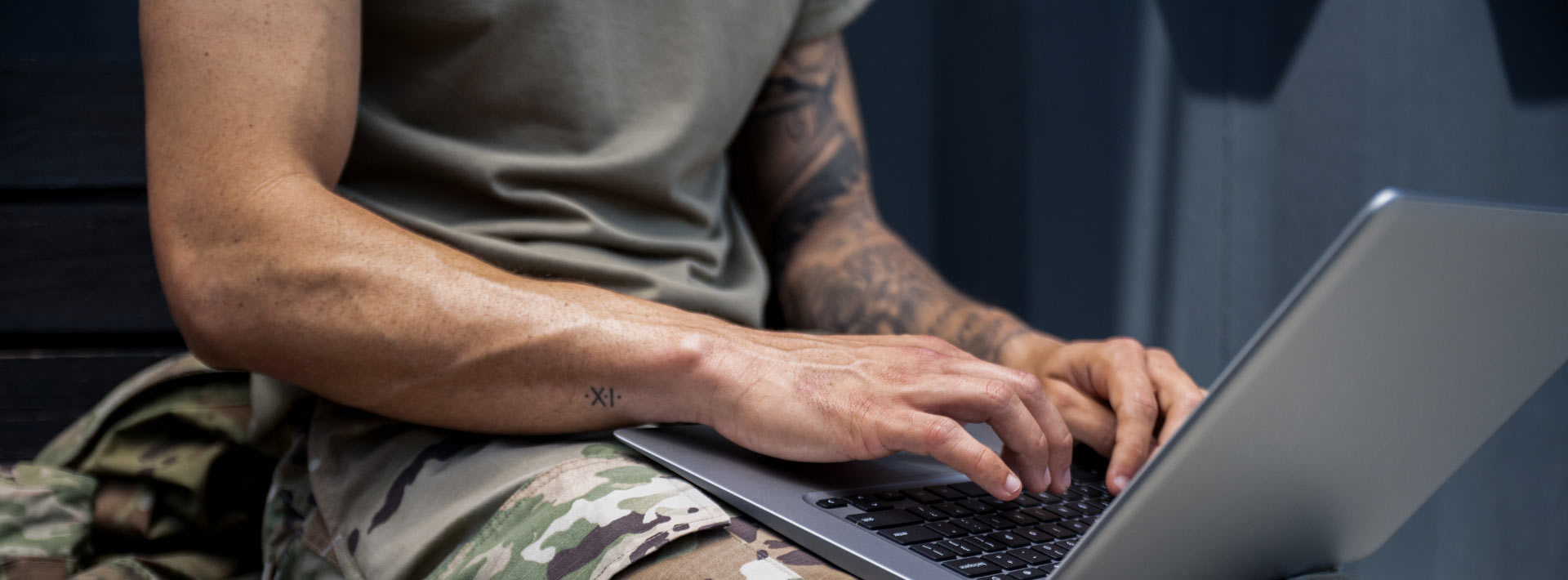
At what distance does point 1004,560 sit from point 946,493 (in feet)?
0.33

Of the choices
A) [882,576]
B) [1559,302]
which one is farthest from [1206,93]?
[882,576]

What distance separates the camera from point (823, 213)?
1.17 m

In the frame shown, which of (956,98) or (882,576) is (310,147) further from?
(956,98)

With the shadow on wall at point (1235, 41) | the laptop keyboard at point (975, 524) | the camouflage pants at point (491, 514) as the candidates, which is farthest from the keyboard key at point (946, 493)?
the shadow on wall at point (1235, 41)

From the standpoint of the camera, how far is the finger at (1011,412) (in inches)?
21.9

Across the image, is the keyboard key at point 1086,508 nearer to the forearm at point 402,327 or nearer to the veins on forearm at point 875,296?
the forearm at point 402,327

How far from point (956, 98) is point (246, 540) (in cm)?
129

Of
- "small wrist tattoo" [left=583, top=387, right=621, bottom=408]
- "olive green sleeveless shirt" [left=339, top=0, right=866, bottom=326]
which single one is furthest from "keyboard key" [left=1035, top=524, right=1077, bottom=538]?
"olive green sleeveless shirt" [left=339, top=0, right=866, bottom=326]

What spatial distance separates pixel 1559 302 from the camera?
436mm

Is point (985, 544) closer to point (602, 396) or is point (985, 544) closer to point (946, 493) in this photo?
point (946, 493)

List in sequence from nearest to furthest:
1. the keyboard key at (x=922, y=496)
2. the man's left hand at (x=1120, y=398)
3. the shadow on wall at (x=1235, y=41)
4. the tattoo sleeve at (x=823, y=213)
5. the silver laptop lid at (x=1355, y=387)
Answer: the silver laptop lid at (x=1355, y=387) → the keyboard key at (x=922, y=496) → the man's left hand at (x=1120, y=398) → the tattoo sleeve at (x=823, y=213) → the shadow on wall at (x=1235, y=41)

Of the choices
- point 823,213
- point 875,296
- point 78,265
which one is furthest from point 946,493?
point 78,265

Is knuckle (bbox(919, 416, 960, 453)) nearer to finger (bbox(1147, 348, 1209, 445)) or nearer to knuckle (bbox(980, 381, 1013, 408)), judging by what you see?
knuckle (bbox(980, 381, 1013, 408))

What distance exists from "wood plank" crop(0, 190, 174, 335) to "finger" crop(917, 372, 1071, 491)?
106 centimetres
